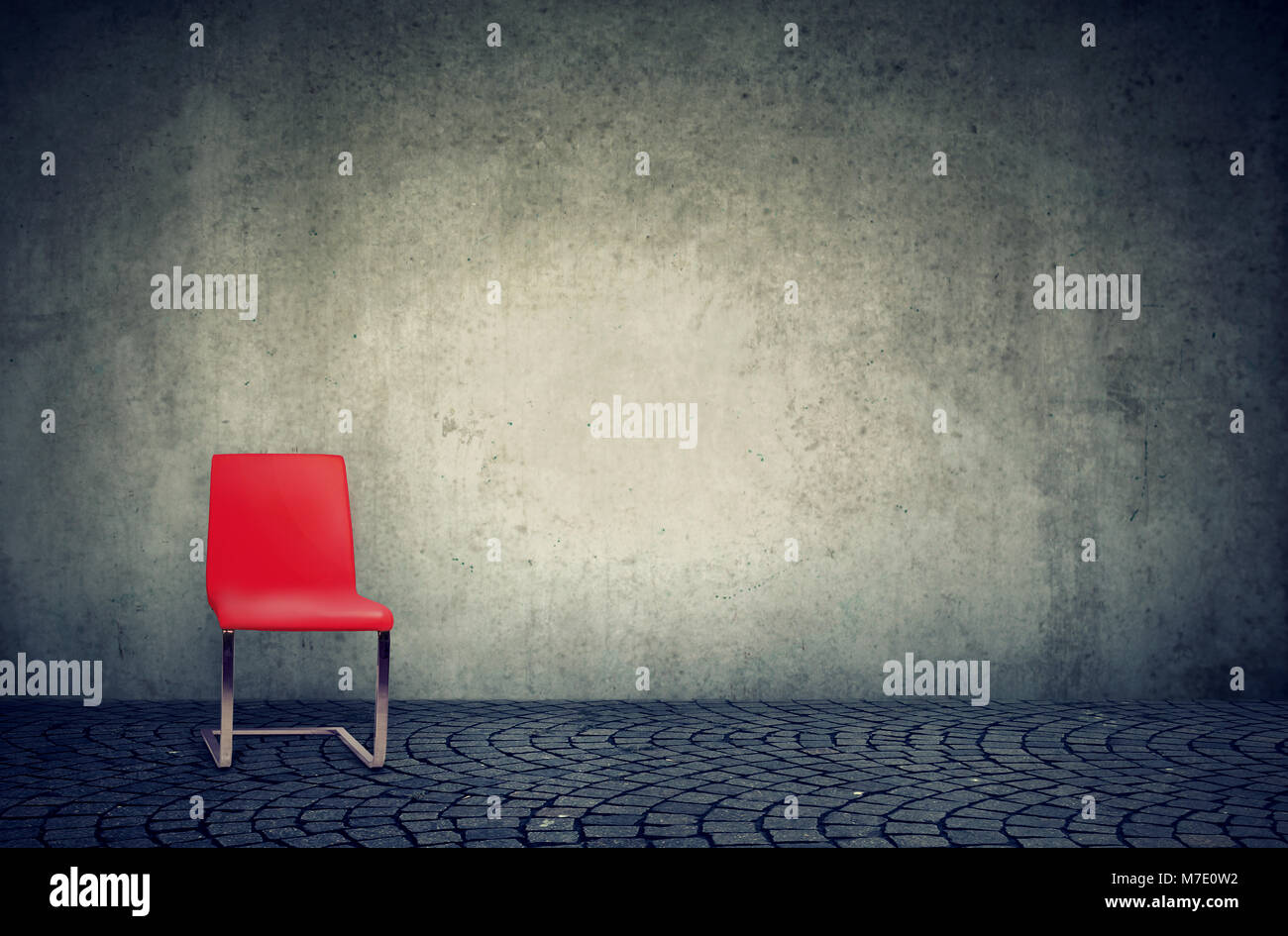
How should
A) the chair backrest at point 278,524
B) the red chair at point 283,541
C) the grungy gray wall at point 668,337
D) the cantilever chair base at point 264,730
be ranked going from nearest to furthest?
the cantilever chair base at point 264,730
the red chair at point 283,541
the chair backrest at point 278,524
the grungy gray wall at point 668,337

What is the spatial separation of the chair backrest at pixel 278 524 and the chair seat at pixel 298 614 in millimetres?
215

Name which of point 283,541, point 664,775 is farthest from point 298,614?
point 664,775

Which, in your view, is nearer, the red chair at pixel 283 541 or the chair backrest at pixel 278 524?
the red chair at pixel 283 541

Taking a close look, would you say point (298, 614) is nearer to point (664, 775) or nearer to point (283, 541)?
point (283, 541)

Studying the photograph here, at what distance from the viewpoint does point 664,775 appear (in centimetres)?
376

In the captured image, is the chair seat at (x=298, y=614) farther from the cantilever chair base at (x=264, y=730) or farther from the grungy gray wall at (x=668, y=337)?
the grungy gray wall at (x=668, y=337)

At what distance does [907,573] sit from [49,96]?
4976 millimetres

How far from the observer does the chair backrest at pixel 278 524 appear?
4207 mm

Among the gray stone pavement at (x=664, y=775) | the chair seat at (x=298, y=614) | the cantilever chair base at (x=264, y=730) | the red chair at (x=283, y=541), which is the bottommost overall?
the gray stone pavement at (x=664, y=775)

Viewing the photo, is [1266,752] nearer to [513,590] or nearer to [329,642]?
[513,590]

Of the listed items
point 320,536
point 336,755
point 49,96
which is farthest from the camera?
point 49,96

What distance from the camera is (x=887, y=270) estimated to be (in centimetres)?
521

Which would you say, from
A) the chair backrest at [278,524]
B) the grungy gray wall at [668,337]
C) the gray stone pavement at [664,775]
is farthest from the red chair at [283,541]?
the grungy gray wall at [668,337]

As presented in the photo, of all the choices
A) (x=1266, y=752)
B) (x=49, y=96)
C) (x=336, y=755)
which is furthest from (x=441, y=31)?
(x=1266, y=752)
